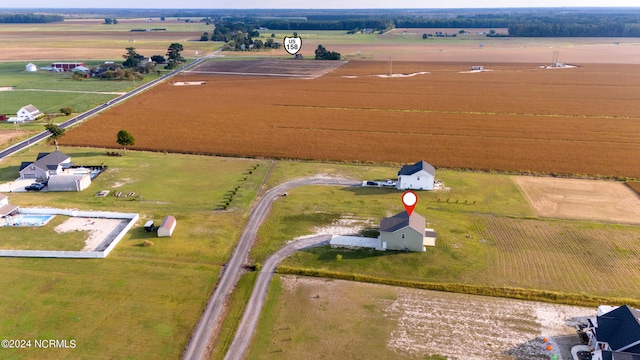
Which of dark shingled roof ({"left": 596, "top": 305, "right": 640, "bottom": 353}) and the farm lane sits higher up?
dark shingled roof ({"left": 596, "top": 305, "right": 640, "bottom": 353})

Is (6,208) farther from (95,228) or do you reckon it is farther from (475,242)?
(475,242)

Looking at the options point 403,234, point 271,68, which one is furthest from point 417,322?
point 271,68

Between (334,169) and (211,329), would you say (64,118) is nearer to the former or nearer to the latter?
(334,169)

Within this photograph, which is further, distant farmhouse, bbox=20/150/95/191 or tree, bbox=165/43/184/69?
tree, bbox=165/43/184/69

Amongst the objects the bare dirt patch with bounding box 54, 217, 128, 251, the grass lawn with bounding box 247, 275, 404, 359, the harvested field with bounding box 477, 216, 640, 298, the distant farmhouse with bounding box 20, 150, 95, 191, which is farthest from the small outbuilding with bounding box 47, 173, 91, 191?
the harvested field with bounding box 477, 216, 640, 298

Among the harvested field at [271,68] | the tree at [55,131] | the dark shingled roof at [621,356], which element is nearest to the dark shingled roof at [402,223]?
the dark shingled roof at [621,356]

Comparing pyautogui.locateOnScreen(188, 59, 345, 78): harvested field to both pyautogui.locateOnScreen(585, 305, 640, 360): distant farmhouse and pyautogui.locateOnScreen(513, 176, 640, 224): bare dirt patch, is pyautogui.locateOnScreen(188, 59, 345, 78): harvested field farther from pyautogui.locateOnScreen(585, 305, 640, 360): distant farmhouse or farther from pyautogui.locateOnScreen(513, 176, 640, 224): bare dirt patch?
pyautogui.locateOnScreen(585, 305, 640, 360): distant farmhouse

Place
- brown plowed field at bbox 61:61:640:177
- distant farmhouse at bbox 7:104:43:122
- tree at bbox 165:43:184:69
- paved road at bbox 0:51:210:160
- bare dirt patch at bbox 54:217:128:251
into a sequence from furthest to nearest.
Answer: tree at bbox 165:43:184:69 < distant farmhouse at bbox 7:104:43:122 < brown plowed field at bbox 61:61:640:177 < paved road at bbox 0:51:210:160 < bare dirt patch at bbox 54:217:128:251
